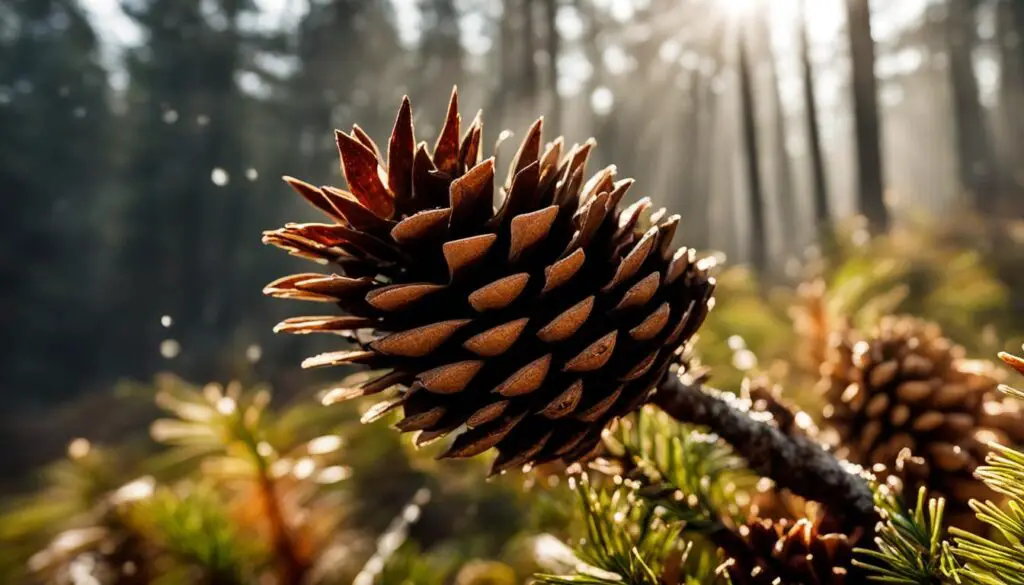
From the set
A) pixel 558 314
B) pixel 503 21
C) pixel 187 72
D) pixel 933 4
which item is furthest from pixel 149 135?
pixel 933 4

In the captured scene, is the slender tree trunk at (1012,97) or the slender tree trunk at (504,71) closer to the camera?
the slender tree trunk at (504,71)

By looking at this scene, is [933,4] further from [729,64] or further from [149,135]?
[149,135]

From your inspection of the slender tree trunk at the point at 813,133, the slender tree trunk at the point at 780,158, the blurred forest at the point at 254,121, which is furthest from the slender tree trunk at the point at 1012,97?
the slender tree trunk at the point at 813,133

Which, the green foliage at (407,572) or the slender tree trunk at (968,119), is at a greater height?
A: the slender tree trunk at (968,119)

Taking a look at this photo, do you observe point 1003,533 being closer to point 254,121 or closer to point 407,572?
point 407,572

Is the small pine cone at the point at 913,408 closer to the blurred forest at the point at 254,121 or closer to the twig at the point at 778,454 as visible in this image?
the twig at the point at 778,454

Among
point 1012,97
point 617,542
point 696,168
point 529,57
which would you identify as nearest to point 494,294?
point 617,542

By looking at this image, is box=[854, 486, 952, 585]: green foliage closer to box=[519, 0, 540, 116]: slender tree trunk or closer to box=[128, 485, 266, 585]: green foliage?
box=[128, 485, 266, 585]: green foliage
